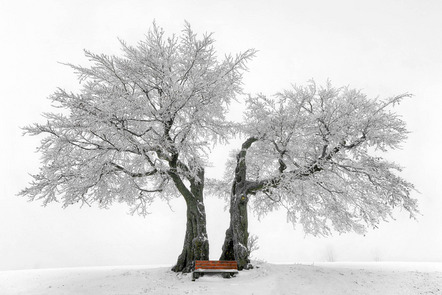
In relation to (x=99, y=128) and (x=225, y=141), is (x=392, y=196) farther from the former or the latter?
(x=99, y=128)

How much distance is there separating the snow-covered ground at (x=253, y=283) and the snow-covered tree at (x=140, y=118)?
2.04 meters

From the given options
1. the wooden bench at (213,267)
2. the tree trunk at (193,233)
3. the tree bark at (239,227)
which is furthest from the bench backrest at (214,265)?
the tree trunk at (193,233)

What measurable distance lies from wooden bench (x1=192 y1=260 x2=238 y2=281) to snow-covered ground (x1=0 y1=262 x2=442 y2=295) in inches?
11.8

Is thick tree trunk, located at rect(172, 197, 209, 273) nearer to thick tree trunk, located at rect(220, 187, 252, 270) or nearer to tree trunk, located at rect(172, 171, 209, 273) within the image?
tree trunk, located at rect(172, 171, 209, 273)

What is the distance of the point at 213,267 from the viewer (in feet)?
40.5

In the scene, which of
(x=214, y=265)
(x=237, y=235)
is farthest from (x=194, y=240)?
(x=237, y=235)

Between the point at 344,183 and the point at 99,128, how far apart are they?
36.8ft

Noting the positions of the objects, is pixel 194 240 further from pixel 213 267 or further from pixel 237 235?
pixel 237 235

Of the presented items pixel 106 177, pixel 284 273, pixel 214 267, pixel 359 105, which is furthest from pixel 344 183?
pixel 106 177

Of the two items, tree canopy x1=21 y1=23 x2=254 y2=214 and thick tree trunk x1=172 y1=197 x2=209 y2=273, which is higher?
tree canopy x1=21 y1=23 x2=254 y2=214

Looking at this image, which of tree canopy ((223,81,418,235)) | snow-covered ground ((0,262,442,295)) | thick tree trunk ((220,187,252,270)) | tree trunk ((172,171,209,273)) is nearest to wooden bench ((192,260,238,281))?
snow-covered ground ((0,262,442,295))

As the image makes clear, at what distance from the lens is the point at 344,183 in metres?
14.7

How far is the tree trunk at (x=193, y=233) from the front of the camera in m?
13.5

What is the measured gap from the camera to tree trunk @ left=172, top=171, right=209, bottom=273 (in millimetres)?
13539
